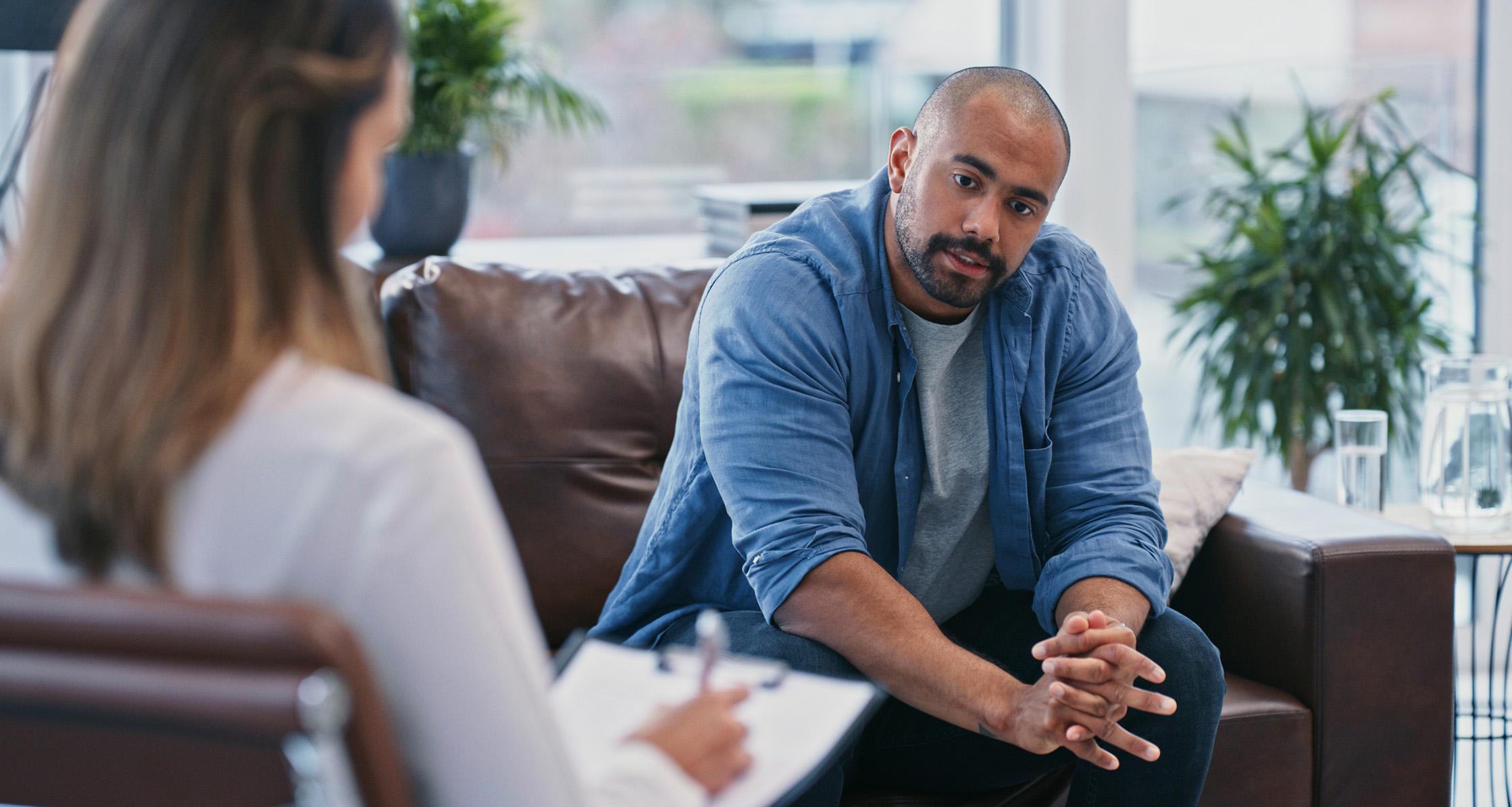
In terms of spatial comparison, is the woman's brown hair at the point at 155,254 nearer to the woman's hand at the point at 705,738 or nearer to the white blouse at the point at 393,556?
the white blouse at the point at 393,556

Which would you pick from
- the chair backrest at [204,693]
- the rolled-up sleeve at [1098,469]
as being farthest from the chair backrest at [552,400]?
the chair backrest at [204,693]

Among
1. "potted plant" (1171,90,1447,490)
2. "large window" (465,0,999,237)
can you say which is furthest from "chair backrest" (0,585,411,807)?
"potted plant" (1171,90,1447,490)

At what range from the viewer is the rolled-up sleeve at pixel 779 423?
56.6 inches

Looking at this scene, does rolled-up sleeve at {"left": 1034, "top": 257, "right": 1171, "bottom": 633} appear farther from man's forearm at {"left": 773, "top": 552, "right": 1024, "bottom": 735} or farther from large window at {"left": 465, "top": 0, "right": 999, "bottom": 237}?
large window at {"left": 465, "top": 0, "right": 999, "bottom": 237}

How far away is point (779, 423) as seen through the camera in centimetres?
146

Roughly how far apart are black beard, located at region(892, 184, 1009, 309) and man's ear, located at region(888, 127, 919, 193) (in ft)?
0.16

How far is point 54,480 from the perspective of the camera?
642 mm

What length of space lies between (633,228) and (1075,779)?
5.59 ft

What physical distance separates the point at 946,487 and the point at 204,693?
3.92 feet

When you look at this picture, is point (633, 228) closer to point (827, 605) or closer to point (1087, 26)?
point (1087, 26)

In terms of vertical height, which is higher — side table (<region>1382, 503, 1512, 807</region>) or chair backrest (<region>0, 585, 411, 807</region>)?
chair backrest (<region>0, 585, 411, 807</region>)

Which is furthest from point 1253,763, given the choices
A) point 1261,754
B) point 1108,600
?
point 1108,600

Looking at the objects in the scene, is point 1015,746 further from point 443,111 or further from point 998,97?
point 443,111

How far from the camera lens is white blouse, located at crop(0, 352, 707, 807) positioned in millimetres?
614
